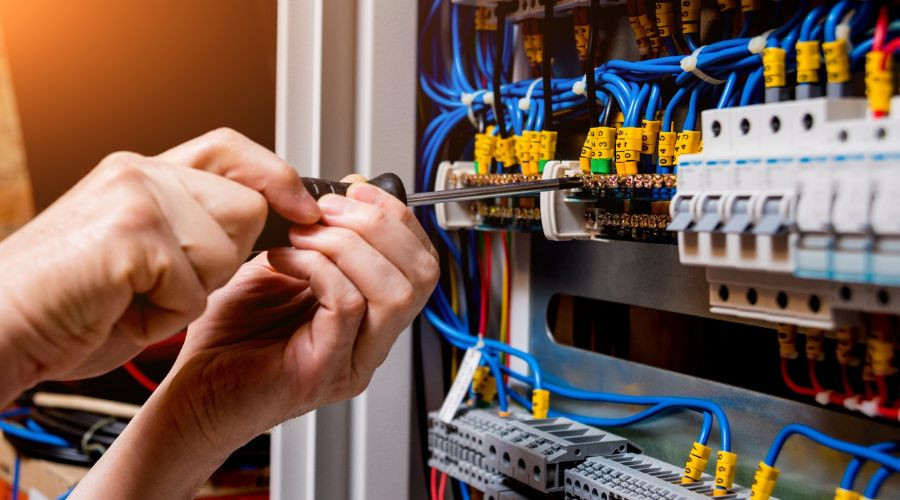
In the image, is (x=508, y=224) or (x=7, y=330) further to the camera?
(x=508, y=224)

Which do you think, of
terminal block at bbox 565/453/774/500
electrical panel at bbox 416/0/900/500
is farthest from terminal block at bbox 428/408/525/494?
terminal block at bbox 565/453/774/500

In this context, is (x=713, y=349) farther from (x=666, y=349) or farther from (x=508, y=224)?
(x=508, y=224)

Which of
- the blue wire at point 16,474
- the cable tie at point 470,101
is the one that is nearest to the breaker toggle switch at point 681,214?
the cable tie at point 470,101

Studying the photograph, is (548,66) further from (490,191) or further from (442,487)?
(442,487)

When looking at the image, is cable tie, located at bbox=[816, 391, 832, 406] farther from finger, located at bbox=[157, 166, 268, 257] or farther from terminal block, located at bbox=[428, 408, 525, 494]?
finger, located at bbox=[157, 166, 268, 257]

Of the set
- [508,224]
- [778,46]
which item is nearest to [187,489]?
[508,224]

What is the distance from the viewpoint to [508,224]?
1.14 metres

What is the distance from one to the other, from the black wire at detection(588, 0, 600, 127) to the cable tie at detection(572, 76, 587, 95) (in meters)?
0.01

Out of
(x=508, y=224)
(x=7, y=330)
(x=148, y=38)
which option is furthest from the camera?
(x=148, y=38)

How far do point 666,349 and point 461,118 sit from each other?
45 cm

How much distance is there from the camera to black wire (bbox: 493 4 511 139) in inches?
44.5

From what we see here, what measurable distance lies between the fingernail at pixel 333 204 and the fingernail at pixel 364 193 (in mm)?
11

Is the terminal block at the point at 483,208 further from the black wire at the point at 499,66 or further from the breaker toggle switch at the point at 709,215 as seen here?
the breaker toggle switch at the point at 709,215

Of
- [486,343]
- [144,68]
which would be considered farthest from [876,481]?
[144,68]
